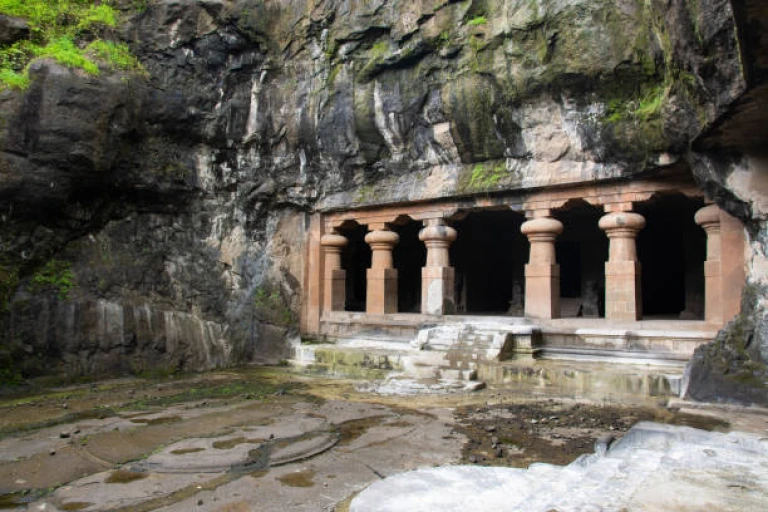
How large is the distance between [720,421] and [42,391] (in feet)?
26.5

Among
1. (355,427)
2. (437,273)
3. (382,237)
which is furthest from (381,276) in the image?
(355,427)

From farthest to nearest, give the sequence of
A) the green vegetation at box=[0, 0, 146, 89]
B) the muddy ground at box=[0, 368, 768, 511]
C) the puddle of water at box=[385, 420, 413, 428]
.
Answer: the green vegetation at box=[0, 0, 146, 89]
the puddle of water at box=[385, 420, 413, 428]
the muddy ground at box=[0, 368, 768, 511]

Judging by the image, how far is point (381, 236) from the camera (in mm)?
10539

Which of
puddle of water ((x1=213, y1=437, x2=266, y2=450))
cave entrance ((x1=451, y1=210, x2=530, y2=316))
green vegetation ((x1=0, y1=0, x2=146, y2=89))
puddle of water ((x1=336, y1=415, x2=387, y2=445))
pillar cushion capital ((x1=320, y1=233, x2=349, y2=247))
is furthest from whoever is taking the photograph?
cave entrance ((x1=451, y1=210, x2=530, y2=316))

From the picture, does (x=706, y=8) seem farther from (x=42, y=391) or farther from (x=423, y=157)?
(x=42, y=391)

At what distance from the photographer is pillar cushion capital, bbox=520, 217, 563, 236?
29.0 feet

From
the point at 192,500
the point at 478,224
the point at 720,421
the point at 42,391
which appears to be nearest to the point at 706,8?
the point at 720,421

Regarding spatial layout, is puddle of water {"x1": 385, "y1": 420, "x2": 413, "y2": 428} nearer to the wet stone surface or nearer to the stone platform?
the wet stone surface

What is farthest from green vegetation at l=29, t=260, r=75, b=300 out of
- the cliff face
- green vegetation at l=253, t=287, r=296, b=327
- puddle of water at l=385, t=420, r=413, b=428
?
puddle of water at l=385, t=420, r=413, b=428

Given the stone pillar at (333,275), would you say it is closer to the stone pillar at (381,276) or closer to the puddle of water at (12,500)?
the stone pillar at (381,276)

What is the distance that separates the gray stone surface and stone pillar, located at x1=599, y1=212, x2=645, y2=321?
14.0ft

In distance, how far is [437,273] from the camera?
9.98 m

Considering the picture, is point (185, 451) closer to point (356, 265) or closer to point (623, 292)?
point (623, 292)

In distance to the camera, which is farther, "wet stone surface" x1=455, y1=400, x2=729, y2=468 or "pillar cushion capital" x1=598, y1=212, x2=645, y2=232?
"pillar cushion capital" x1=598, y1=212, x2=645, y2=232
